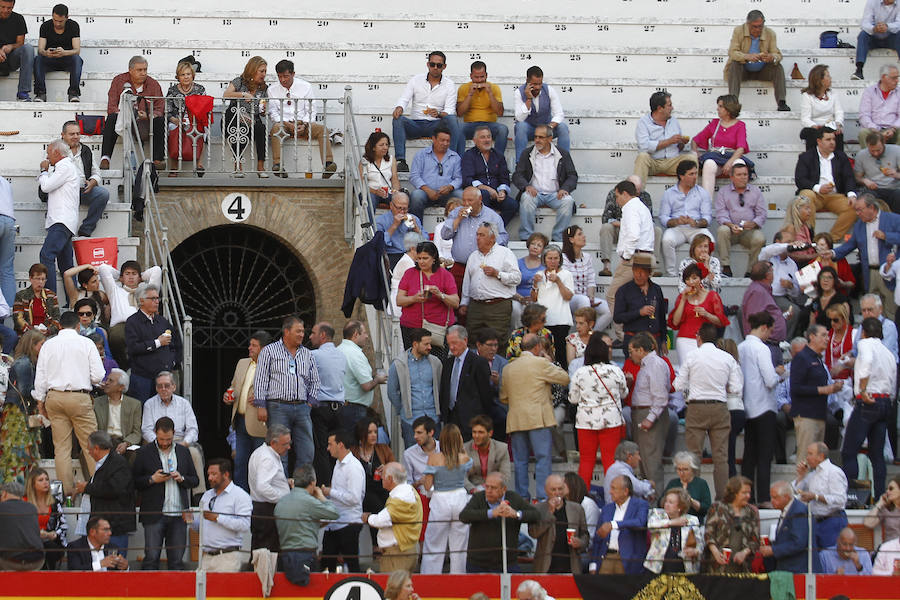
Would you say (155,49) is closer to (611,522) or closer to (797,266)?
(797,266)

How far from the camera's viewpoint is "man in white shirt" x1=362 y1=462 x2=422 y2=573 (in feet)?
48.3

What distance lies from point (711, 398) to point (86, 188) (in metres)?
6.52

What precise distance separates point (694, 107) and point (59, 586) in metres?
10.7

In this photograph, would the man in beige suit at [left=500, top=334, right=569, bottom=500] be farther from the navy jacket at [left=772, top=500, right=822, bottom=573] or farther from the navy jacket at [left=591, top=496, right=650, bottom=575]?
the navy jacket at [left=772, top=500, right=822, bottom=573]

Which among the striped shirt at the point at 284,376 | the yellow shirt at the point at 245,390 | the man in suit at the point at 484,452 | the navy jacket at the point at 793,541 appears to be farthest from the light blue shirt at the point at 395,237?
the navy jacket at the point at 793,541

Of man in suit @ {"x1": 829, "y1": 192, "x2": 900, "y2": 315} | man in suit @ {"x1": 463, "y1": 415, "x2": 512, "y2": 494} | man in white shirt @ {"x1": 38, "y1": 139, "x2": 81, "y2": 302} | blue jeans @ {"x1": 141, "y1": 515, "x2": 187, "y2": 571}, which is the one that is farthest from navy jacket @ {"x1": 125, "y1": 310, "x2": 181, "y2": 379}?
man in suit @ {"x1": 829, "y1": 192, "x2": 900, "y2": 315}

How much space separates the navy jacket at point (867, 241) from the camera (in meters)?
18.9

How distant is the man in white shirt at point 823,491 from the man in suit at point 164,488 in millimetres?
4878

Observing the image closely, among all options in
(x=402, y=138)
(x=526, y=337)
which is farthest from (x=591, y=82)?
(x=526, y=337)

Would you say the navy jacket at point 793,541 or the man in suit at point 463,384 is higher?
the man in suit at point 463,384

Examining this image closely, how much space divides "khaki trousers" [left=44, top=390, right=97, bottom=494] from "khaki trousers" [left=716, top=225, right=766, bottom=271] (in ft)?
22.5

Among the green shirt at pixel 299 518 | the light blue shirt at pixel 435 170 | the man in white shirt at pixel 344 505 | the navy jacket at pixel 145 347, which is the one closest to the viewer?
the green shirt at pixel 299 518

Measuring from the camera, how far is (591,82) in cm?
2236

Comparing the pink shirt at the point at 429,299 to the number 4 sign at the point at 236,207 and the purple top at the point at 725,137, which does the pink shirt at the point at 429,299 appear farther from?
the purple top at the point at 725,137
